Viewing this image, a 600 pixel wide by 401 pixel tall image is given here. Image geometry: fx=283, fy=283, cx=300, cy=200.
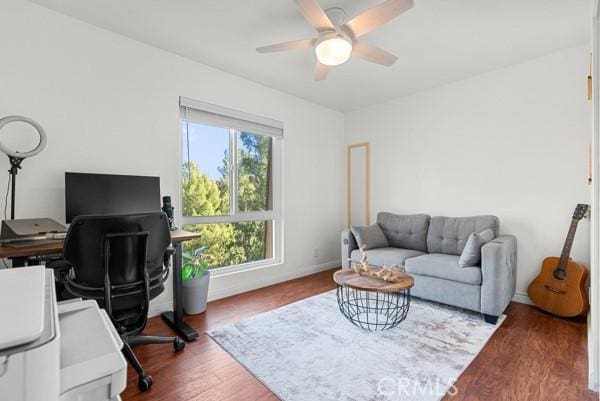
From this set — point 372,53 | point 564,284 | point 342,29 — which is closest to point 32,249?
point 342,29

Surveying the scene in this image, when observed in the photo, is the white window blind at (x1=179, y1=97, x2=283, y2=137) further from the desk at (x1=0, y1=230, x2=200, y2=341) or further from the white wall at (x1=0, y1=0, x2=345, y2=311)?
the desk at (x1=0, y1=230, x2=200, y2=341)

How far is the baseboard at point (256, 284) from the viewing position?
2628 millimetres

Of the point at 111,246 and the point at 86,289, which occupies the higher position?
the point at 111,246

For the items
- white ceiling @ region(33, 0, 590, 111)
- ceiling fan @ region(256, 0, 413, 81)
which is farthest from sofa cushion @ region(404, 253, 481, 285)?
white ceiling @ region(33, 0, 590, 111)

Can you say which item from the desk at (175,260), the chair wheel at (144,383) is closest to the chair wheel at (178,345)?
the desk at (175,260)

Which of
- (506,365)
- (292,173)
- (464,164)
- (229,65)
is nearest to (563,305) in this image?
(506,365)

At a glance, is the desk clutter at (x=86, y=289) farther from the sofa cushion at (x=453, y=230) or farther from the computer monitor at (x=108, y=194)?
the sofa cushion at (x=453, y=230)

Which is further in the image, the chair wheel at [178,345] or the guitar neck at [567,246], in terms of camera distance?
the guitar neck at [567,246]

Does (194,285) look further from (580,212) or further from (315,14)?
(580,212)

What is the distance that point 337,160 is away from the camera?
4457 millimetres

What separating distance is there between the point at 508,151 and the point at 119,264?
3606 millimetres

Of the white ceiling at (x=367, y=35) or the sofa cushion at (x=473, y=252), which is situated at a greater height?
the white ceiling at (x=367, y=35)

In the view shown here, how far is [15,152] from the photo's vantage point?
6.02 feet

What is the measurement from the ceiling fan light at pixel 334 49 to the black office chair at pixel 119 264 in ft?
5.14
